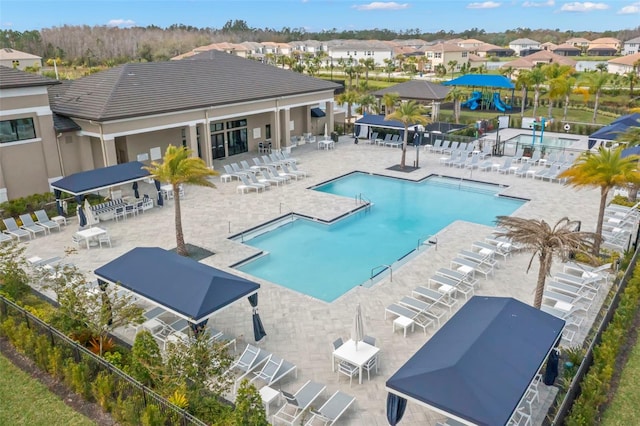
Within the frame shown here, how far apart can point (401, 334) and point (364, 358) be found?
85.8 inches

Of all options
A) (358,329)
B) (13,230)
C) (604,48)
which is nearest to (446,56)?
(604,48)

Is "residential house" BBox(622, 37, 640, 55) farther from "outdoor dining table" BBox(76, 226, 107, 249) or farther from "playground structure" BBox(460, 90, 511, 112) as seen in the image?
"outdoor dining table" BBox(76, 226, 107, 249)

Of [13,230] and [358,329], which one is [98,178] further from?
[358,329]

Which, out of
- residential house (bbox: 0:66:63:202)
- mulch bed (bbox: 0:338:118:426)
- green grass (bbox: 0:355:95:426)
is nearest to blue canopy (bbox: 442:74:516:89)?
residential house (bbox: 0:66:63:202)

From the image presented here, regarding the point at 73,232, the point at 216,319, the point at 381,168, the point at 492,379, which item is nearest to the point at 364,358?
the point at 492,379

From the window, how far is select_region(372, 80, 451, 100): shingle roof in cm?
2519

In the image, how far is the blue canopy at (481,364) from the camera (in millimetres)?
7805

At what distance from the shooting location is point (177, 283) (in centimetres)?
1167

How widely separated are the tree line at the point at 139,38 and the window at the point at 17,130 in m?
71.2

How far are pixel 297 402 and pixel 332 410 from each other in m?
0.67

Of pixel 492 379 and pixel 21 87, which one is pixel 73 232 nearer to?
pixel 21 87

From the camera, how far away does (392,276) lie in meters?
15.8

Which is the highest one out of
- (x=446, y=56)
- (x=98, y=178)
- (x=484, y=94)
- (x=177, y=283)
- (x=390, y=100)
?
(x=446, y=56)

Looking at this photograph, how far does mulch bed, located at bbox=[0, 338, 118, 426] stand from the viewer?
9805mm
